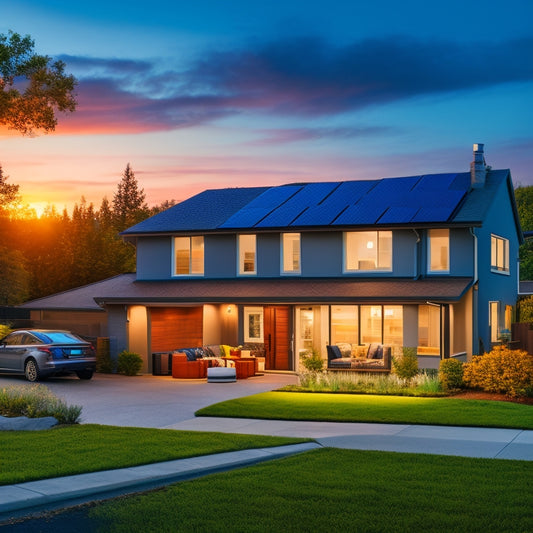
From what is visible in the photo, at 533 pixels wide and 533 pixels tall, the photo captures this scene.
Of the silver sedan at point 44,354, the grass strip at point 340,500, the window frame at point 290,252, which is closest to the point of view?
the grass strip at point 340,500

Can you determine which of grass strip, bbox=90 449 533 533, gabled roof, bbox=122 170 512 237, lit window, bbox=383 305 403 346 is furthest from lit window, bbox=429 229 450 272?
grass strip, bbox=90 449 533 533

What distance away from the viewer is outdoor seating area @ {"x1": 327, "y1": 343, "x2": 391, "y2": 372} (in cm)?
2534

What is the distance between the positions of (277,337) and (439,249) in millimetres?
6438

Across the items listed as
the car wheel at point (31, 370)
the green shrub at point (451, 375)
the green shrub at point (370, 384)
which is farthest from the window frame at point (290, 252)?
the car wheel at point (31, 370)

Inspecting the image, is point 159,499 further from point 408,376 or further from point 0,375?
point 0,375

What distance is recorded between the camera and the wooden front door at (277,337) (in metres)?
28.6

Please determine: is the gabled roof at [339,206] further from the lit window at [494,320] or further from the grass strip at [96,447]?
the grass strip at [96,447]

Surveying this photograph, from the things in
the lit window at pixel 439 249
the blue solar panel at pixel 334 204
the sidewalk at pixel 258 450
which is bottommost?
the sidewalk at pixel 258 450

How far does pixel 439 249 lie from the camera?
27422mm

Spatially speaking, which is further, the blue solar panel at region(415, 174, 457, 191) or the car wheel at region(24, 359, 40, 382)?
the blue solar panel at region(415, 174, 457, 191)

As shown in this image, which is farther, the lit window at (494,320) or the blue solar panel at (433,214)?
the lit window at (494,320)

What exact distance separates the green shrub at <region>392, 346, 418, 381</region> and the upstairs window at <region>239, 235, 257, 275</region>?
24.7ft

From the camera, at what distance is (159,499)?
934cm

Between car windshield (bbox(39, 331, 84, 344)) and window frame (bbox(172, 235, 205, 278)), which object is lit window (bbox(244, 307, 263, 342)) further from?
car windshield (bbox(39, 331, 84, 344))
